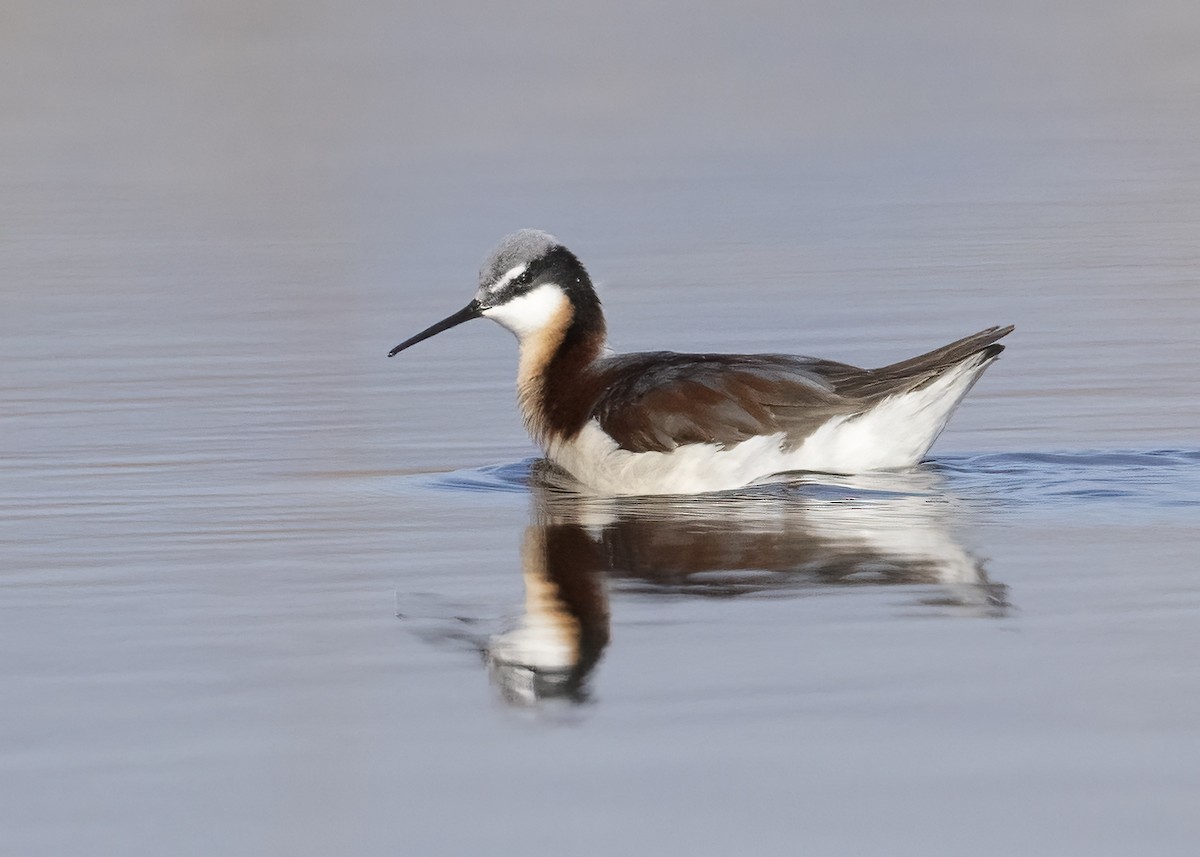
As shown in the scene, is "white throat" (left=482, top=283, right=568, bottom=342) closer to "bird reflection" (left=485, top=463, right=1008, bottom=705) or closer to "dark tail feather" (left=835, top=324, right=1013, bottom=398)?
"bird reflection" (left=485, top=463, right=1008, bottom=705)

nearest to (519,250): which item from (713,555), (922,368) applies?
(922,368)

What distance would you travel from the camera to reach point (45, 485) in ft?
36.2

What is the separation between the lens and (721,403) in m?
10.9

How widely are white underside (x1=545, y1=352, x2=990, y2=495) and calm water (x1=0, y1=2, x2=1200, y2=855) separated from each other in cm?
18

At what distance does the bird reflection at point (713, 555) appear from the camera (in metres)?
7.80

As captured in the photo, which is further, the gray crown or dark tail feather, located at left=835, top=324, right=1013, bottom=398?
the gray crown

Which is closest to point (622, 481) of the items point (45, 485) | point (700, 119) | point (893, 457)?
point (893, 457)

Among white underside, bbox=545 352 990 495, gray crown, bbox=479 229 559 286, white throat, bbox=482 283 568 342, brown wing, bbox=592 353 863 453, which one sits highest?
gray crown, bbox=479 229 559 286

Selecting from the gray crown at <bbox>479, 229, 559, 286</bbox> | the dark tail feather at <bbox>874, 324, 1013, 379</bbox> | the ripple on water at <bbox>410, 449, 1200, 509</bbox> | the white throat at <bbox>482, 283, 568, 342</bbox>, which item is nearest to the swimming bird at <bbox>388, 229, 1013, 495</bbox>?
the dark tail feather at <bbox>874, 324, 1013, 379</bbox>

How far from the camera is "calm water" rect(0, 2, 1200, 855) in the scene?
623cm

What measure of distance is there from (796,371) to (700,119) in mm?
14670

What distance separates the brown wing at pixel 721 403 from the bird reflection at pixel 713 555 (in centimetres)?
30

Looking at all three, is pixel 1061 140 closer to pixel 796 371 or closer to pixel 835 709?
pixel 796 371

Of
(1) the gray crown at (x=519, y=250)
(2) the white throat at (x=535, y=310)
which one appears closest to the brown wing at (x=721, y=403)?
(2) the white throat at (x=535, y=310)
